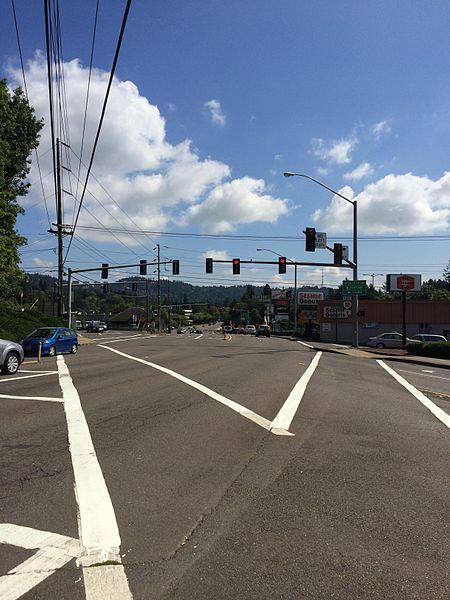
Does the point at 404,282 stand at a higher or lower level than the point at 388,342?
higher

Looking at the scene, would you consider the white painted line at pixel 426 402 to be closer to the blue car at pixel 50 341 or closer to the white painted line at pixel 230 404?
the white painted line at pixel 230 404

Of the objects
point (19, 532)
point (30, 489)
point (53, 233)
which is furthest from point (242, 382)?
point (53, 233)

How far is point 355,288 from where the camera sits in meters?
34.2

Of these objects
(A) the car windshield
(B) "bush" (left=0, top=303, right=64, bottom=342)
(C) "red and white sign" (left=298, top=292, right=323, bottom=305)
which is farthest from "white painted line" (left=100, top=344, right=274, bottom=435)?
(C) "red and white sign" (left=298, top=292, right=323, bottom=305)

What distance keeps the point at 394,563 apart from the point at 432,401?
9.25 metres

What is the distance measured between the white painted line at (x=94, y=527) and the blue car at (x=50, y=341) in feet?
59.2

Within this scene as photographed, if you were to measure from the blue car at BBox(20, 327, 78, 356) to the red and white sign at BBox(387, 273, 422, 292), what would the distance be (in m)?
31.2

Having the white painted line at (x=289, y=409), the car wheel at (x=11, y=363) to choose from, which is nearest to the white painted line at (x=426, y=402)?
the white painted line at (x=289, y=409)

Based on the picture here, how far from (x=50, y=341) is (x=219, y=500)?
21.8 metres

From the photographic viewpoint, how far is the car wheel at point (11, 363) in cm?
1551

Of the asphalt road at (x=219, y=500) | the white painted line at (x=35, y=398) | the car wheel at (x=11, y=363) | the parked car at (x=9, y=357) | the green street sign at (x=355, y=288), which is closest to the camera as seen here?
the asphalt road at (x=219, y=500)

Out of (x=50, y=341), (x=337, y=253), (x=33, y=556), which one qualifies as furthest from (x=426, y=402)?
(x=337, y=253)

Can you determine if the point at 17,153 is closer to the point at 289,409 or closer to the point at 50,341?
the point at 50,341

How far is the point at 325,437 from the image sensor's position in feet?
25.9
